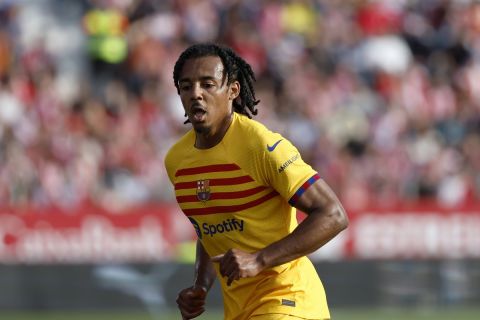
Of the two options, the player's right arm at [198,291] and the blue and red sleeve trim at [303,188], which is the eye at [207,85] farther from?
the player's right arm at [198,291]

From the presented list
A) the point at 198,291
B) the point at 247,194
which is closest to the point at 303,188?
the point at 247,194

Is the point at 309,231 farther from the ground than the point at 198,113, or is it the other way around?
the point at 198,113

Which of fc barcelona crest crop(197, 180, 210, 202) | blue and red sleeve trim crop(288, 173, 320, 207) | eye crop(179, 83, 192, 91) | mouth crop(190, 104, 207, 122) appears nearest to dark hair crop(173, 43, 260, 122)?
eye crop(179, 83, 192, 91)

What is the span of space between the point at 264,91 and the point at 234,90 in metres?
10.3

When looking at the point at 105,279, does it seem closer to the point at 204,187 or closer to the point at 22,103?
the point at 22,103

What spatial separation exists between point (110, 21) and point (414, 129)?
4.66 m

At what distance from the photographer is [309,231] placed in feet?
18.5

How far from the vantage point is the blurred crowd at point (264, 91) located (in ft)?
50.7

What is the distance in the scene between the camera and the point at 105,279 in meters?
14.5

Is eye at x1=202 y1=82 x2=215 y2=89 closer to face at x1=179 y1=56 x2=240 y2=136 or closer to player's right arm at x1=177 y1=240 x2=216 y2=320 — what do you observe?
face at x1=179 y1=56 x2=240 y2=136

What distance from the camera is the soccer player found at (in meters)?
5.72

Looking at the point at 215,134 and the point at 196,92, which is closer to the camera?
the point at 196,92

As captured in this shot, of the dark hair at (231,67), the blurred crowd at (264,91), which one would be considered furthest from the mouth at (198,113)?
the blurred crowd at (264,91)

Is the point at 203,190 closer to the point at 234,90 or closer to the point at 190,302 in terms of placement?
the point at 234,90
